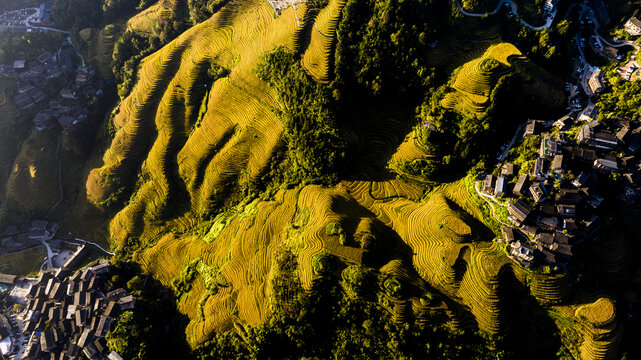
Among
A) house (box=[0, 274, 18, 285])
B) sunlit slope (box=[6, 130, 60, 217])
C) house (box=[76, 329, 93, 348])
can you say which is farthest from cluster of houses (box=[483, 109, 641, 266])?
sunlit slope (box=[6, 130, 60, 217])

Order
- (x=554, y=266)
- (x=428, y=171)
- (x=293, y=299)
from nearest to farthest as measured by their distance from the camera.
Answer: (x=554, y=266) → (x=293, y=299) → (x=428, y=171)

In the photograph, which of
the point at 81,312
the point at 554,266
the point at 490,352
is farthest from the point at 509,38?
the point at 81,312

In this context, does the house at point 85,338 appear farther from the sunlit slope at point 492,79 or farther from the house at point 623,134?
the house at point 623,134

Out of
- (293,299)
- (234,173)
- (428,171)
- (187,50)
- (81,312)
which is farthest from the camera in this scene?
(187,50)

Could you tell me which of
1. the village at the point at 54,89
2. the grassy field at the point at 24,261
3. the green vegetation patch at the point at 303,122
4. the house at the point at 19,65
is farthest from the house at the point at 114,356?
the house at the point at 19,65

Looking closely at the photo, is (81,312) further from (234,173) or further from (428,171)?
(428,171)

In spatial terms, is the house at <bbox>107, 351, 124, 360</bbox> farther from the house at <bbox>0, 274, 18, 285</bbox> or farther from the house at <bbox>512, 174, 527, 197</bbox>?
the house at <bbox>512, 174, 527, 197</bbox>
